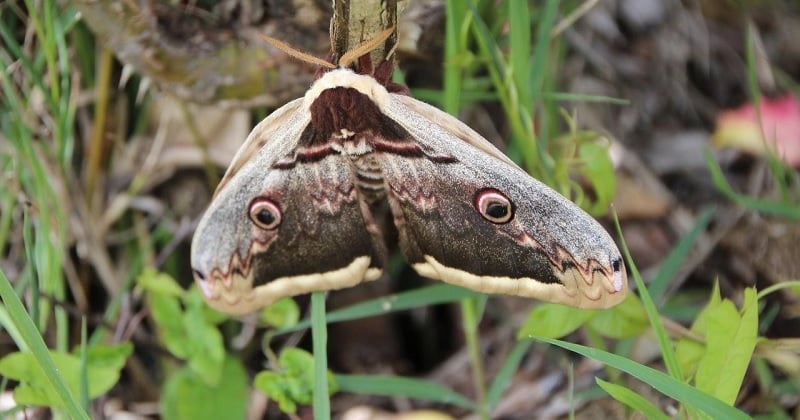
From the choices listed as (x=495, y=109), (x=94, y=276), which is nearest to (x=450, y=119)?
(x=495, y=109)

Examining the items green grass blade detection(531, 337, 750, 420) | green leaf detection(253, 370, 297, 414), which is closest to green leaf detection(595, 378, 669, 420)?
green grass blade detection(531, 337, 750, 420)

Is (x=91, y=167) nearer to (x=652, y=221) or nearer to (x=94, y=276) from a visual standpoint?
(x=94, y=276)

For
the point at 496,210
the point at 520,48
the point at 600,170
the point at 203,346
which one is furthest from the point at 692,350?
the point at 203,346

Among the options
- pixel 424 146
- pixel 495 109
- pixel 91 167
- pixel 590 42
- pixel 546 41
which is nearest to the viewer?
pixel 424 146

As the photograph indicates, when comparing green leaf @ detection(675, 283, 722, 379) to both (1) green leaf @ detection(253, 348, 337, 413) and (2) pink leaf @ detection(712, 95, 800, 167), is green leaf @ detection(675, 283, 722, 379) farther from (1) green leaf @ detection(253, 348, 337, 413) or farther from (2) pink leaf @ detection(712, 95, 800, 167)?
(2) pink leaf @ detection(712, 95, 800, 167)

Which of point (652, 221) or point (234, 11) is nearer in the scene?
point (234, 11)

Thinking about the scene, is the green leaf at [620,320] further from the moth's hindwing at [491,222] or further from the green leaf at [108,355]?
the green leaf at [108,355]

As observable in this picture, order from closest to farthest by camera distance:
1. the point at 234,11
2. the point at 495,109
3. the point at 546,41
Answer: the point at 546,41
the point at 234,11
the point at 495,109
